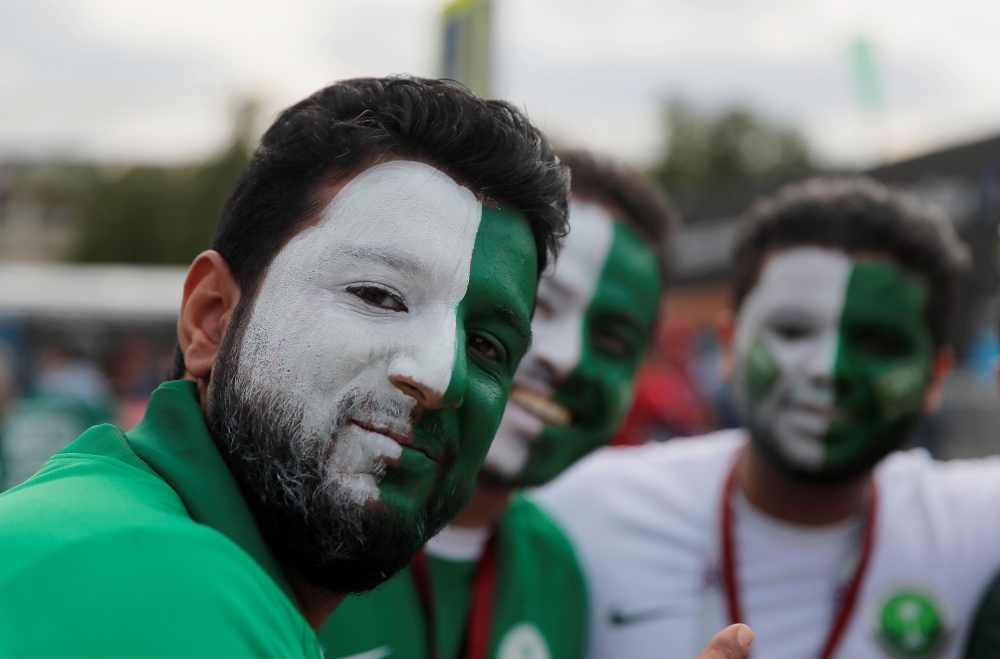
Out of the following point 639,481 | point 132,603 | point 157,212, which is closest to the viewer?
point 132,603

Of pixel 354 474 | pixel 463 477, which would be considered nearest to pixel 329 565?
pixel 354 474

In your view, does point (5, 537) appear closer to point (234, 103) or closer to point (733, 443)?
point (733, 443)

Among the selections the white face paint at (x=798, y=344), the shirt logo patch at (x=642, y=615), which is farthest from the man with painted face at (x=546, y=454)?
the white face paint at (x=798, y=344)

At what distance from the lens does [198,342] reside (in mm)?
1645

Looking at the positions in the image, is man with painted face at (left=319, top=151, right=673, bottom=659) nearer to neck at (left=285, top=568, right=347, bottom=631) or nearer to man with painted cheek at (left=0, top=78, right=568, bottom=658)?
neck at (left=285, top=568, right=347, bottom=631)

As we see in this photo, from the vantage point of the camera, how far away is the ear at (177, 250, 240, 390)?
5.36ft

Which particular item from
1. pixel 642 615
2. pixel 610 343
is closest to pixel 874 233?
pixel 610 343

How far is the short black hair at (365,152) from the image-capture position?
1636mm

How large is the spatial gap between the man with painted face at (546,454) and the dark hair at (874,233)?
0.43 metres

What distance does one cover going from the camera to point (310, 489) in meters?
1.44

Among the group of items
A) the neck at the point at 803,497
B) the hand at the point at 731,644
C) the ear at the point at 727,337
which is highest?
the hand at the point at 731,644

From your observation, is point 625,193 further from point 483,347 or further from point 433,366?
point 433,366

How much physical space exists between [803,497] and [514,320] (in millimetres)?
1564

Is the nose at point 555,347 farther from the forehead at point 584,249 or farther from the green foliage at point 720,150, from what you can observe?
the green foliage at point 720,150
